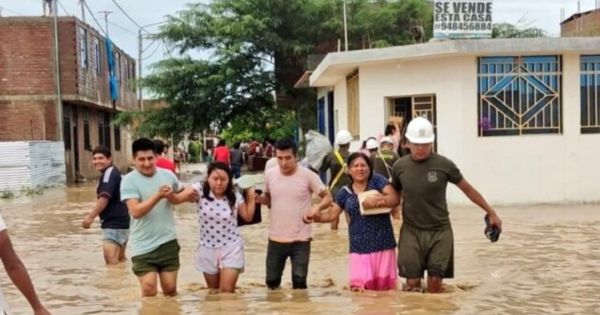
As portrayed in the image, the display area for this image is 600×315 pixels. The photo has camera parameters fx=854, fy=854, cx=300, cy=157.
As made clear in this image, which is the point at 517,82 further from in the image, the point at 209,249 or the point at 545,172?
the point at 209,249

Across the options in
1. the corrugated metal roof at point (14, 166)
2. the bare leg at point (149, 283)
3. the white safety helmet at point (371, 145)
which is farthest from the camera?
the corrugated metal roof at point (14, 166)

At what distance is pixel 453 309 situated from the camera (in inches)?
266

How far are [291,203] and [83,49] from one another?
2762 centimetres

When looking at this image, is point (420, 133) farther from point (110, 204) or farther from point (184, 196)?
point (110, 204)

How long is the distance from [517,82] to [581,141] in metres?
1.75

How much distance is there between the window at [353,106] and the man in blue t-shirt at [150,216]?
12.0 m

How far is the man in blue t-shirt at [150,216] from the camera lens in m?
6.94

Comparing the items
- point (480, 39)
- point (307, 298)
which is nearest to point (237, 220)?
point (307, 298)

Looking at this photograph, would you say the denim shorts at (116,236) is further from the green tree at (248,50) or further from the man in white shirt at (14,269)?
the green tree at (248,50)

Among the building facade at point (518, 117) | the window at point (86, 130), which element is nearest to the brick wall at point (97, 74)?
the window at point (86, 130)

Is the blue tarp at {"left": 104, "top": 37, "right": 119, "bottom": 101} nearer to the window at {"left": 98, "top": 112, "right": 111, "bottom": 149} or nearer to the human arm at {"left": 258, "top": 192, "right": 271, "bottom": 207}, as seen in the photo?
the window at {"left": 98, "top": 112, "right": 111, "bottom": 149}

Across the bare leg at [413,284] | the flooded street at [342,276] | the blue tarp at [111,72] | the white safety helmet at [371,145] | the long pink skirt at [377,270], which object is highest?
the blue tarp at [111,72]

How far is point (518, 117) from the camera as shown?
1662cm

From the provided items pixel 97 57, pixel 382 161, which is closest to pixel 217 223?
pixel 382 161
